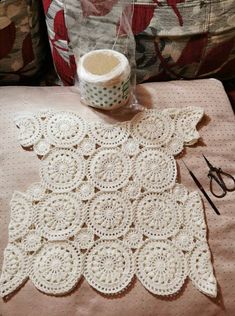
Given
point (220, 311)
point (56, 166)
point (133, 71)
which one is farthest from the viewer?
point (133, 71)

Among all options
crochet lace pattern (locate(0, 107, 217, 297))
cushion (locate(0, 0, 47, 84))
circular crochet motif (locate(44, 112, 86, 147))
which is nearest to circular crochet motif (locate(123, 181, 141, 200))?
crochet lace pattern (locate(0, 107, 217, 297))

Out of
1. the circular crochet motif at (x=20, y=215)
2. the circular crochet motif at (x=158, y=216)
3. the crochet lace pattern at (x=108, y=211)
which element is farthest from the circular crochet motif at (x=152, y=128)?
the circular crochet motif at (x=20, y=215)

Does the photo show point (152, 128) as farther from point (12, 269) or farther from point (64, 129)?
point (12, 269)

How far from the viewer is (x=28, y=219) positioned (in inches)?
27.1

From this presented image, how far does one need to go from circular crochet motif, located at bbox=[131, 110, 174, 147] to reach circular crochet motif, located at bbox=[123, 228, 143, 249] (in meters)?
0.16

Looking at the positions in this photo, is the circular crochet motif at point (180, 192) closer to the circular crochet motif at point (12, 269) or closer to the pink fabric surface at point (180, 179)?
the pink fabric surface at point (180, 179)

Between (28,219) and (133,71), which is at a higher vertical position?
(133,71)

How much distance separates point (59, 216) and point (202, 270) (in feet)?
0.77

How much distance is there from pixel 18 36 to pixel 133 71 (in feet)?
0.79

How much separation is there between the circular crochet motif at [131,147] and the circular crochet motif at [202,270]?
19 cm

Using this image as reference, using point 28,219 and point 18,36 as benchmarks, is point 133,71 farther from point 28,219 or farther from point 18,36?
point 28,219

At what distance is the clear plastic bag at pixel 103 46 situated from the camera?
76 cm

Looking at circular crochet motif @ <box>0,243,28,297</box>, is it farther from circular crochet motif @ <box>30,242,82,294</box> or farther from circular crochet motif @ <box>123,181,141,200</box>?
circular crochet motif @ <box>123,181,141,200</box>

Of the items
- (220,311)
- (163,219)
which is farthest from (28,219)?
(220,311)
